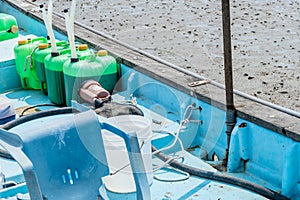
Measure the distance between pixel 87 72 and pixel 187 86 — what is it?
0.71 meters

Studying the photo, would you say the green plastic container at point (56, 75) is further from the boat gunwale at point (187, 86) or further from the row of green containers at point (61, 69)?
the boat gunwale at point (187, 86)

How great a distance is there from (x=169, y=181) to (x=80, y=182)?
67cm

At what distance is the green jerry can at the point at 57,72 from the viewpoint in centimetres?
385

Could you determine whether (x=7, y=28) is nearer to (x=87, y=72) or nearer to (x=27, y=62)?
(x=27, y=62)

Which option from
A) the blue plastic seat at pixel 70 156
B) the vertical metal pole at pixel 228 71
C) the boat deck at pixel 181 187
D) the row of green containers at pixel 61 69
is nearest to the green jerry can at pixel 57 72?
the row of green containers at pixel 61 69

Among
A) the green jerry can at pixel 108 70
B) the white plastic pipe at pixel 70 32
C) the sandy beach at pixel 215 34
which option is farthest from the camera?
the sandy beach at pixel 215 34

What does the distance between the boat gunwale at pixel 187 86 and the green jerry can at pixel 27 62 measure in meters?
0.48

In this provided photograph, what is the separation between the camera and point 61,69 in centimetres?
384

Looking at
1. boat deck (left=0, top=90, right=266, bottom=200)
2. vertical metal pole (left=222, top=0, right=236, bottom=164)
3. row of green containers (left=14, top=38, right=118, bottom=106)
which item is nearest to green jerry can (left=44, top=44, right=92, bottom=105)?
row of green containers (left=14, top=38, right=118, bottom=106)

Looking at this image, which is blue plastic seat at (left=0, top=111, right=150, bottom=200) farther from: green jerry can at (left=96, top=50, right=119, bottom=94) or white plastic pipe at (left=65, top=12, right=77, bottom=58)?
green jerry can at (left=96, top=50, right=119, bottom=94)

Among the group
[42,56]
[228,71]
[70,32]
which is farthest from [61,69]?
[228,71]

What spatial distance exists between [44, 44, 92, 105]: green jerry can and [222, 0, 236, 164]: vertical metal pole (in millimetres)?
1208

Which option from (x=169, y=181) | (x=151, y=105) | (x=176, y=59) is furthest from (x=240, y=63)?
(x=169, y=181)

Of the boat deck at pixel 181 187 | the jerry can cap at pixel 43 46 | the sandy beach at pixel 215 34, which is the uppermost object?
the jerry can cap at pixel 43 46
